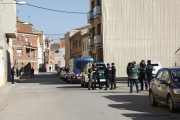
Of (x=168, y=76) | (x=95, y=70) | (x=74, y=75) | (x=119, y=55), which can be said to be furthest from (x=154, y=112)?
(x=119, y=55)

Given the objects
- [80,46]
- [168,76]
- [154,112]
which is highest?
[80,46]

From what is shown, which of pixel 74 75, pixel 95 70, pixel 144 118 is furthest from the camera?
pixel 74 75

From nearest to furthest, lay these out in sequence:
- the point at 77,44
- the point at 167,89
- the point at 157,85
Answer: the point at 167,89 → the point at 157,85 → the point at 77,44

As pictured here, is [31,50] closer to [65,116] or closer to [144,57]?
[144,57]

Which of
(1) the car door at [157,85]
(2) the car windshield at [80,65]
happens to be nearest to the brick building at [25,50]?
(2) the car windshield at [80,65]

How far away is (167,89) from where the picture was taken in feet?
34.3

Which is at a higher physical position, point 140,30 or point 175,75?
point 140,30

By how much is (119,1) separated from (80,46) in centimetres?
2768

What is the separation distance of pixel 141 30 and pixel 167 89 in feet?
80.4

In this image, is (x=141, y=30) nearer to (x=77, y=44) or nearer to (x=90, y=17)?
(x=90, y=17)

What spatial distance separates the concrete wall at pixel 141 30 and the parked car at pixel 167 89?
2210 centimetres

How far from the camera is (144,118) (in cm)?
918

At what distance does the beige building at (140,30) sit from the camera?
34281 millimetres

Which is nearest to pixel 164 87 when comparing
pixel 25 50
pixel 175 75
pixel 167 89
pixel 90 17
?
pixel 167 89
